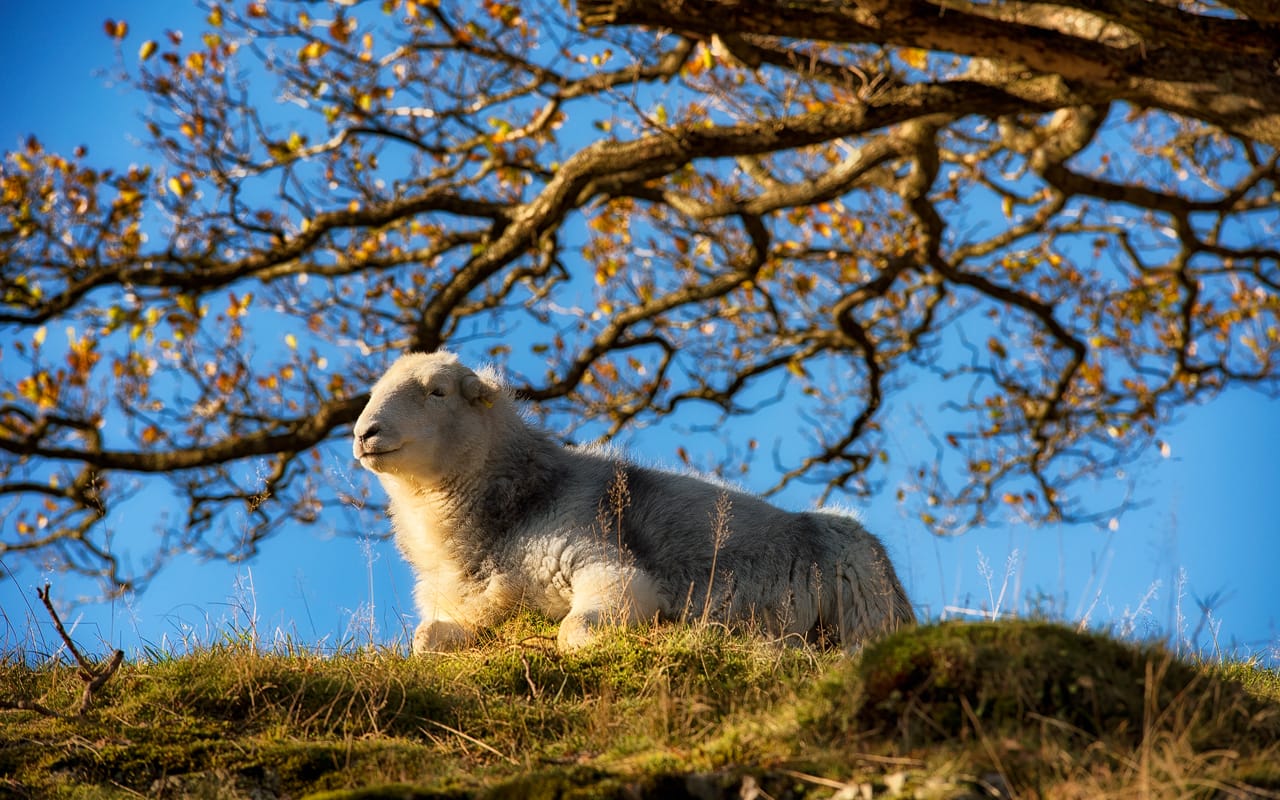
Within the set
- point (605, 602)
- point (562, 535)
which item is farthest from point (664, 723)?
point (562, 535)

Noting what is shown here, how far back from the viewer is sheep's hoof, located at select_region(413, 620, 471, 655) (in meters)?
7.16

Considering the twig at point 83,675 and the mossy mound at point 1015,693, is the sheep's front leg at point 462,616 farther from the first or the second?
the mossy mound at point 1015,693

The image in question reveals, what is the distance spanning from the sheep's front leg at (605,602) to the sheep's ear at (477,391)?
4.54 ft

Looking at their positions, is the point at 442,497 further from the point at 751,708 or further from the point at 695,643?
the point at 751,708

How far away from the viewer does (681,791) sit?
4.33 metres

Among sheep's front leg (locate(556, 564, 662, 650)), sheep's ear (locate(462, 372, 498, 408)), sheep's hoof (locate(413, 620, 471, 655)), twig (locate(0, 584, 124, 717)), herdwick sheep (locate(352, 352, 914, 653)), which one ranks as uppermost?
sheep's ear (locate(462, 372, 498, 408))

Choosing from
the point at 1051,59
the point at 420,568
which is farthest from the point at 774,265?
the point at 420,568

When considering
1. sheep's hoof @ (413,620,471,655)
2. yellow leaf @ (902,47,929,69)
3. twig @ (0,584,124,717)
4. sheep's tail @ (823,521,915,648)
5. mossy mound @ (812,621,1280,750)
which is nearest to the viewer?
mossy mound @ (812,621,1280,750)

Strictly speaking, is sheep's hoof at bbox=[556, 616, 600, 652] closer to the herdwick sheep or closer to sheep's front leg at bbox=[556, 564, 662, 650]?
sheep's front leg at bbox=[556, 564, 662, 650]

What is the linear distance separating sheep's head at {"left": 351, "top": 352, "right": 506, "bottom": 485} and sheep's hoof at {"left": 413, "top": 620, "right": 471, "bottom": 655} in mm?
951

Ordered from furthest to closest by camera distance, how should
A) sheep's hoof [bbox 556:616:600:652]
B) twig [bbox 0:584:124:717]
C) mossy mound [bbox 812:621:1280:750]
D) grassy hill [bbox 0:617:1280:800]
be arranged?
sheep's hoof [bbox 556:616:600:652]
twig [bbox 0:584:124:717]
mossy mound [bbox 812:621:1280:750]
grassy hill [bbox 0:617:1280:800]

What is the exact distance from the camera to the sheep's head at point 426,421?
23.8 ft

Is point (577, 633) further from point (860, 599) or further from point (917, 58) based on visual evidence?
point (917, 58)

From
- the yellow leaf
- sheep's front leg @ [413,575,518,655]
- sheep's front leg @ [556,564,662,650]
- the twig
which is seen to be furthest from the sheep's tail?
the yellow leaf
